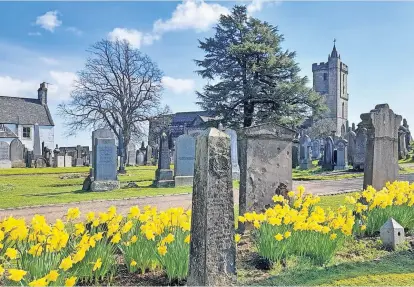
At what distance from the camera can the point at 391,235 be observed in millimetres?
5859

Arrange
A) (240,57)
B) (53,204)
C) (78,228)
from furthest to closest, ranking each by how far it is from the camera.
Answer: (240,57) → (53,204) → (78,228)

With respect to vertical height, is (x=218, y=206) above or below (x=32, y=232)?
above

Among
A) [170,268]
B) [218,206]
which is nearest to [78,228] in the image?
[170,268]

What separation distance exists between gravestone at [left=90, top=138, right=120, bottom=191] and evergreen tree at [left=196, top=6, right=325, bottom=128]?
2074 centimetres

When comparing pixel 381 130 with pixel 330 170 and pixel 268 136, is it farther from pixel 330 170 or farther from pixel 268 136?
pixel 330 170

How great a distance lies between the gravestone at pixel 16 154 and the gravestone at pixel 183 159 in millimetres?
21481

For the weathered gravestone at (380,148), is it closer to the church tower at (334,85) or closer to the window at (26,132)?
the window at (26,132)

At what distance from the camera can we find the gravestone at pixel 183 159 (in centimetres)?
1708

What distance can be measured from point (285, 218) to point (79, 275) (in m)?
2.53

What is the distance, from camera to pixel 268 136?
7.59 meters

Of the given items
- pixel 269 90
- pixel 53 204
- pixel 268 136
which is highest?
pixel 269 90

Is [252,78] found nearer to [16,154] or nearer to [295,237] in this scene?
[16,154]

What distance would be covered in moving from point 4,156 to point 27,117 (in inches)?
913

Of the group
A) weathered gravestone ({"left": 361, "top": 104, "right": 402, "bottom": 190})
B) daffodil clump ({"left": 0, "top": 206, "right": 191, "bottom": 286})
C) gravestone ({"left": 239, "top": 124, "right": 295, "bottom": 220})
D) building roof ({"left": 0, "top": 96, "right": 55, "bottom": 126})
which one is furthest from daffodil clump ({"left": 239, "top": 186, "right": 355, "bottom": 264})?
building roof ({"left": 0, "top": 96, "right": 55, "bottom": 126})
